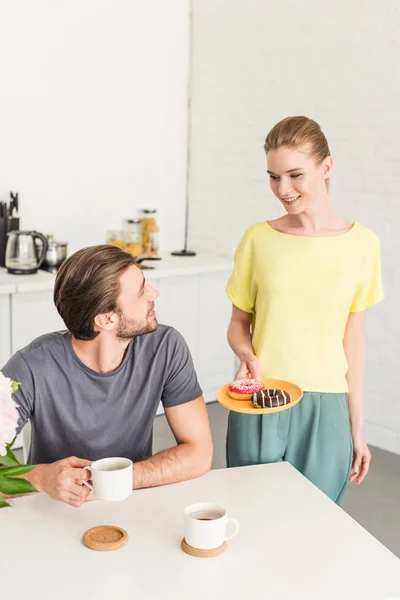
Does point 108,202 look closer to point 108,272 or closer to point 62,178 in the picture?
point 62,178

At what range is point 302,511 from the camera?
1609 millimetres

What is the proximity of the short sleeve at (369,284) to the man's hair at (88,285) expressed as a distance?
0.60 m

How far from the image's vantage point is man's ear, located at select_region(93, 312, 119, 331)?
1873 mm

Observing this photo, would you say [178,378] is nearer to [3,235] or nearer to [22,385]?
[22,385]

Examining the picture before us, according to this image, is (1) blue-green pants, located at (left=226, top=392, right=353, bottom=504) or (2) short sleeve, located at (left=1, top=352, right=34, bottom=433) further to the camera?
(1) blue-green pants, located at (left=226, top=392, right=353, bottom=504)

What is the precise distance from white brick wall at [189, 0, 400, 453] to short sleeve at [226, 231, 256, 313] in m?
1.78

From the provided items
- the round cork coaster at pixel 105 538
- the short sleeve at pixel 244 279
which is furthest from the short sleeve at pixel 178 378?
the round cork coaster at pixel 105 538

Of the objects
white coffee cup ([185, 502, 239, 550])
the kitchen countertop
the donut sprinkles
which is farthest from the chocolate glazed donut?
the kitchen countertop

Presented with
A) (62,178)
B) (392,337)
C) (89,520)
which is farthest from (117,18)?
(89,520)

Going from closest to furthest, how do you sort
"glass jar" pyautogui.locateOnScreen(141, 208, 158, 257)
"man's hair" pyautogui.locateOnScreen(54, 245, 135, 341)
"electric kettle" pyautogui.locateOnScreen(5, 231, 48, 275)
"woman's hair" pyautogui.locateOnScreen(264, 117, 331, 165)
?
1. "man's hair" pyautogui.locateOnScreen(54, 245, 135, 341)
2. "woman's hair" pyautogui.locateOnScreen(264, 117, 331, 165)
3. "electric kettle" pyautogui.locateOnScreen(5, 231, 48, 275)
4. "glass jar" pyautogui.locateOnScreen(141, 208, 158, 257)

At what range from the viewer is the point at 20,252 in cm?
376

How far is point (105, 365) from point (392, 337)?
221 cm

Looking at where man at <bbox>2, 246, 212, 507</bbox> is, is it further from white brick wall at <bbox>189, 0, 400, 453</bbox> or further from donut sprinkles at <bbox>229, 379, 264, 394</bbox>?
white brick wall at <bbox>189, 0, 400, 453</bbox>

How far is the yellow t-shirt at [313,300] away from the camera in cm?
203
